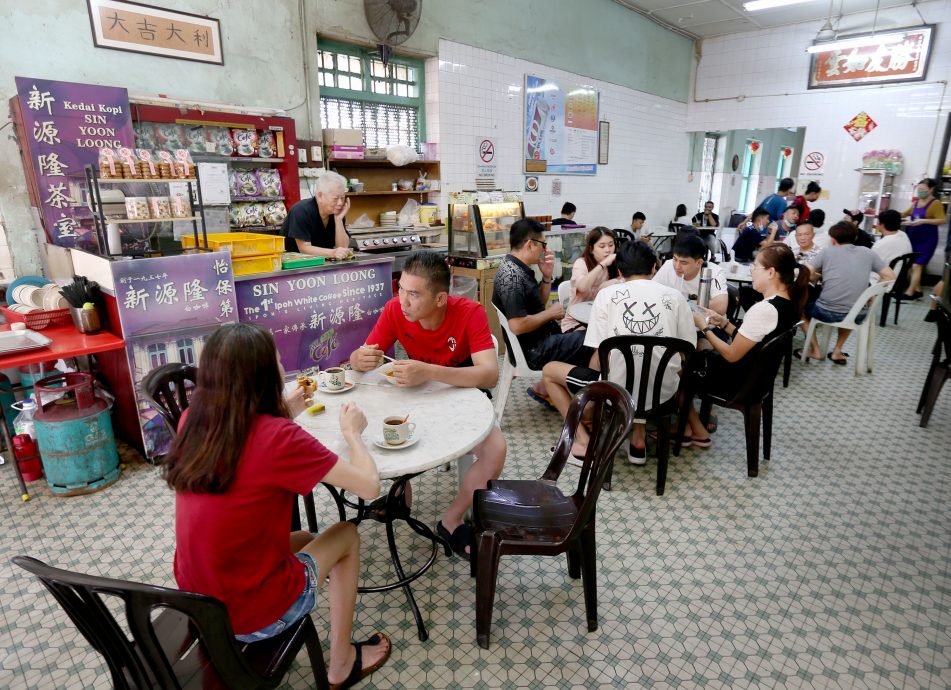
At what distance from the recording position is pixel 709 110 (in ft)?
35.7

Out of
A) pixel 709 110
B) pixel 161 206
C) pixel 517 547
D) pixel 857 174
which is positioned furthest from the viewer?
pixel 709 110

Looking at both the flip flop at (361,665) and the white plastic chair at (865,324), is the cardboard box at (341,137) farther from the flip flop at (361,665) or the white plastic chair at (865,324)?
the white plastic chair at (865,324)

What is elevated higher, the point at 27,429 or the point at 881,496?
the point at 27,429

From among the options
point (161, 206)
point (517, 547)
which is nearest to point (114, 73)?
point (161, 206)

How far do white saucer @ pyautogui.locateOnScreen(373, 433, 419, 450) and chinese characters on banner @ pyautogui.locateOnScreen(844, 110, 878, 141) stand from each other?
10659mm

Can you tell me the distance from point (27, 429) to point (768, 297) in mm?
4581

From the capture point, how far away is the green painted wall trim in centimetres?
602

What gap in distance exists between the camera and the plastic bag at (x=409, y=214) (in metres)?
6.30

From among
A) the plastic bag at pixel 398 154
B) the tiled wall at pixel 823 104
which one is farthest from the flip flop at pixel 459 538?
the tiled wall at pixel 823 104

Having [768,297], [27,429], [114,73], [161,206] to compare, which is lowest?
[27,429]

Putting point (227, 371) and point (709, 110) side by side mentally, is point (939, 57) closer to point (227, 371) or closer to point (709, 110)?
point (709, 110)

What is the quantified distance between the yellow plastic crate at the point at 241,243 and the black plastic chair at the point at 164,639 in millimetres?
2607

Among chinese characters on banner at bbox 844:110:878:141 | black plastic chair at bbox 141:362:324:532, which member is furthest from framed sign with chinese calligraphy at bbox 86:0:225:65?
chinese characters on banner at bbox 844:110:878:141

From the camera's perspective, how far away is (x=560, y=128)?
834 centimetres
